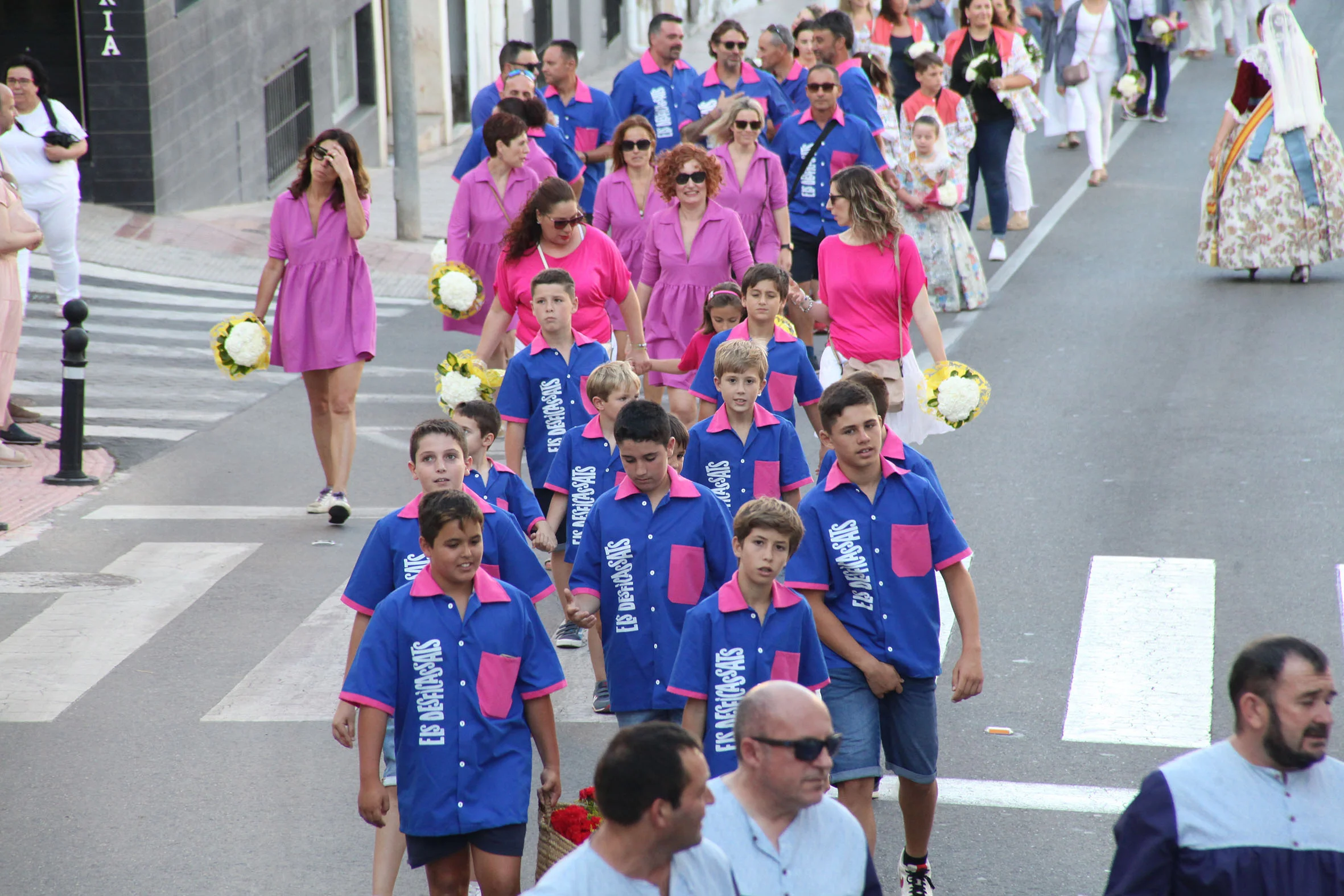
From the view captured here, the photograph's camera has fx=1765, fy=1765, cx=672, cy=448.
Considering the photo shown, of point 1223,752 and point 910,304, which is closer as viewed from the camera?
point 1223,752

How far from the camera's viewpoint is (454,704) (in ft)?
17.2

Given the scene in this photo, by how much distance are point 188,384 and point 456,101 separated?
15257 millimetres

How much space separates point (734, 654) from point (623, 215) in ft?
22.8

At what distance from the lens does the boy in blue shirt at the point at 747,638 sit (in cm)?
551

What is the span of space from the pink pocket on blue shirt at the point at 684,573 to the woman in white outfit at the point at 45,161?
8.78 meters

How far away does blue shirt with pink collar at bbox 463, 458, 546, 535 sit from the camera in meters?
7.04

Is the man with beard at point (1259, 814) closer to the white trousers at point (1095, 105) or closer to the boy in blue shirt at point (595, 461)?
the boy in blue shirt at point (595, 461)

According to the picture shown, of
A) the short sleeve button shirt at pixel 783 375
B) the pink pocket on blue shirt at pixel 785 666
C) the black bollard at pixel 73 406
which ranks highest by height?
the short sleeve button shirt at pixel 783 375

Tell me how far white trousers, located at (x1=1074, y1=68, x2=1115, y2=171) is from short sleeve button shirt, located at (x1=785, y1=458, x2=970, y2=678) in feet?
53.8

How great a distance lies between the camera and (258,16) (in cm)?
2244

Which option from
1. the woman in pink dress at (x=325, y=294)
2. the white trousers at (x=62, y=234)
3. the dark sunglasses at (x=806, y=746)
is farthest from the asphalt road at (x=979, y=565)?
the dark sunglasses at (x=806, y=746)

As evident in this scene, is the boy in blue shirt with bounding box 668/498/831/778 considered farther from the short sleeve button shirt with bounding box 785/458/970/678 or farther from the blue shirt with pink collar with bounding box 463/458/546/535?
the blue shirt with pink collar with bounding box 463/458/546/535

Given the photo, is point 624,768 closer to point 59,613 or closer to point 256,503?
point 59,613

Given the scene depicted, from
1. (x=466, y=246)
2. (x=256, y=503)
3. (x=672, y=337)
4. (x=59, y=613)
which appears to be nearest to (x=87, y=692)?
(x=59, y=613)
